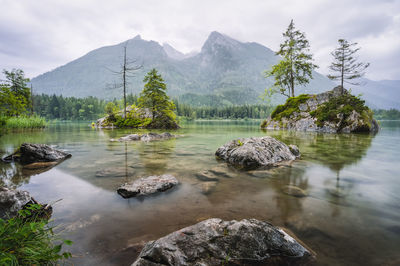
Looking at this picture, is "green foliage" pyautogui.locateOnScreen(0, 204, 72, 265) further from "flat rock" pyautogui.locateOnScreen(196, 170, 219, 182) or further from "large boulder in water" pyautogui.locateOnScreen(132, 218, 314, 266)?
"flat rock" pyautogui.locateOnScreen(196, 170, 219, 182)

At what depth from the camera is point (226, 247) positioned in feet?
7.50

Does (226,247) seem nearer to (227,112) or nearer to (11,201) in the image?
(11,201)

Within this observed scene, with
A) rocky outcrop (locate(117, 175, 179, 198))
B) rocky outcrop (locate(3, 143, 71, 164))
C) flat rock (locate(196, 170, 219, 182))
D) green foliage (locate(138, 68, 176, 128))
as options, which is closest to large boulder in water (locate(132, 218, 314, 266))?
rocky outcrop (locate(117, 175, 179, 198))

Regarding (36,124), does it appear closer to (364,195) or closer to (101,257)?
(101,257)

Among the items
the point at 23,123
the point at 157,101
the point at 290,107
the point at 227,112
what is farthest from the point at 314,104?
the point at 227,112

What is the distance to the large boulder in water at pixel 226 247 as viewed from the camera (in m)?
2.06

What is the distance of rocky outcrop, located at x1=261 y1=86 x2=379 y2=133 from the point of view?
22.5 m

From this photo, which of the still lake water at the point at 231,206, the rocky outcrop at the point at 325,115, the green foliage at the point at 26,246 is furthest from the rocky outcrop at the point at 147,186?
the rocky outcrop at the point at 325,115

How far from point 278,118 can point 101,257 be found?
102 feet

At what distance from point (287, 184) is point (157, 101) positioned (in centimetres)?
2708

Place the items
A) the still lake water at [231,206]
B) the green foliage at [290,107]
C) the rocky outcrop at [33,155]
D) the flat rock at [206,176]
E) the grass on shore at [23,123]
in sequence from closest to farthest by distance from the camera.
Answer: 1. the still lake water at [231,206]
2. the flat rock at [206,176]
3. the rocky outcrop at [33,155]
4. the grass on shore at [23,123]
5. the green foliage at [290,107]

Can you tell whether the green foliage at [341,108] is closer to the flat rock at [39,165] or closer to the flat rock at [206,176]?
the flat rock at [206,176]

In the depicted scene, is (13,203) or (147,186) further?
(147,186)

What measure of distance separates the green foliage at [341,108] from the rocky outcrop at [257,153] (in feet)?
63.5
